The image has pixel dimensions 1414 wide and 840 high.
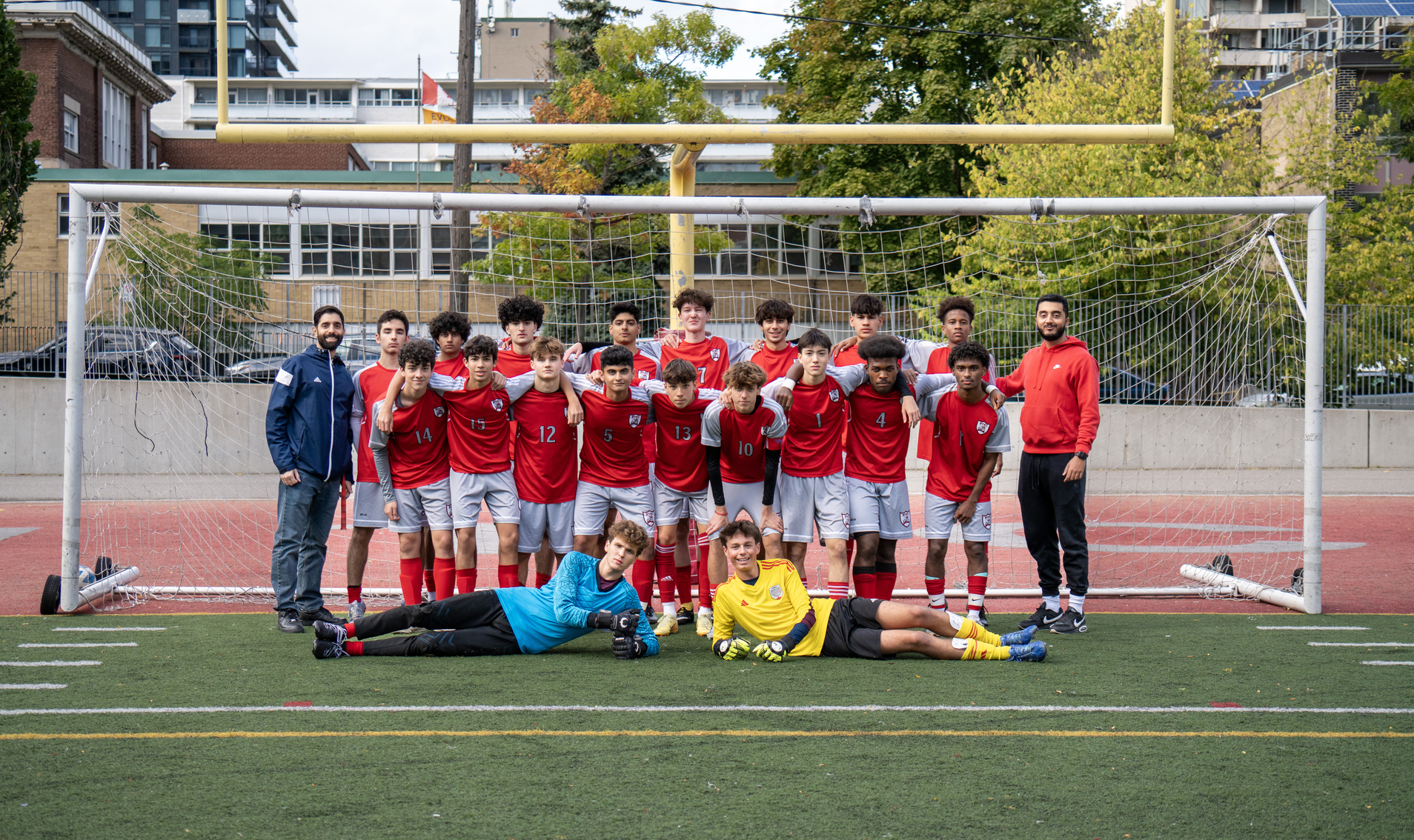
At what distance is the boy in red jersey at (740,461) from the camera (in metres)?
5.94

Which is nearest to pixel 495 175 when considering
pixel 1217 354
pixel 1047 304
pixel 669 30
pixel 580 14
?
pixel 580 14

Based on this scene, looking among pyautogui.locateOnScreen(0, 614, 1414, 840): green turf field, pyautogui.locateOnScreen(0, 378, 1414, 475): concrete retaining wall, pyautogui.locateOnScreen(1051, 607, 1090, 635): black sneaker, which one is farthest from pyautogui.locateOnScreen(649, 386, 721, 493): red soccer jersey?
pyautogui.locateOnScreen(0, 378, 1414, 475): concrete retaining wall

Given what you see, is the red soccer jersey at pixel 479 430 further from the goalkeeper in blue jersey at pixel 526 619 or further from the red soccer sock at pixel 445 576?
the goalkeeper in blue jersey at pixel 526 619

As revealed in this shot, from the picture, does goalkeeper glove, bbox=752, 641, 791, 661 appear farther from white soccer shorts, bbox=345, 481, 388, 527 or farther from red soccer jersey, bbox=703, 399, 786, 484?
white soccer shorts, bbox=345, 481, 388, 527

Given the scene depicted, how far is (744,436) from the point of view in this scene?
620 cm

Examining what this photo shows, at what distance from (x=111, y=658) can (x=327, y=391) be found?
1.87 m

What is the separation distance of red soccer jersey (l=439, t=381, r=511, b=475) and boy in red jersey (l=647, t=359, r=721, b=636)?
2.98ft

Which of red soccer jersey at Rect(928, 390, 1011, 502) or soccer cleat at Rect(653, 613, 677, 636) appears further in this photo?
red soccer jersey at Rect(928, 390, 1011, 502)

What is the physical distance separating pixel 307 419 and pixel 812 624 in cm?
326

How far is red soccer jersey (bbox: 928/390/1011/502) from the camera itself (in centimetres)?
645

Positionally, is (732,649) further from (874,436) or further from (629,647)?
(874,436)

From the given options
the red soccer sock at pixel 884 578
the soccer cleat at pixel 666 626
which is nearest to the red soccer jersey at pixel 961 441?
the red soccer sock at pixel 884 578

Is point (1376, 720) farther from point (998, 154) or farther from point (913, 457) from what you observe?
point (998, 154)

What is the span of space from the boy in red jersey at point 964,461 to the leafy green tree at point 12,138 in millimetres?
16489
